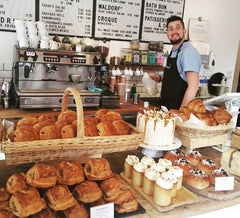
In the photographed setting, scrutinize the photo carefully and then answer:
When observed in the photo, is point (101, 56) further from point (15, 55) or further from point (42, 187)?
point (42, 187)

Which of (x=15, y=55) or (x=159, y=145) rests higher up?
(x=15, y=55)

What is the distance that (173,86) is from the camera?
3264 mm

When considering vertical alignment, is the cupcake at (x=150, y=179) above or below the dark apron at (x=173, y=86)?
below

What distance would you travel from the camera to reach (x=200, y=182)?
1.48 metres

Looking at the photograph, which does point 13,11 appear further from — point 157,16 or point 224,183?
point 224,183

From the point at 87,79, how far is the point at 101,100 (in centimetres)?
30

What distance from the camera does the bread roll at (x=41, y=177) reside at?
1.15 meters

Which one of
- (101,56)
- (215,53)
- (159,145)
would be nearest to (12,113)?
(101,56)

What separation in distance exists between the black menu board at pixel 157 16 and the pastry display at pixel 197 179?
2915 millimetres

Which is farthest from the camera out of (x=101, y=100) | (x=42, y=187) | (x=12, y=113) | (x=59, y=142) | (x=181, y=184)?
(x=101, y=100)

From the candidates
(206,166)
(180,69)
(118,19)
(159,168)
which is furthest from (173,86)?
(159,168)

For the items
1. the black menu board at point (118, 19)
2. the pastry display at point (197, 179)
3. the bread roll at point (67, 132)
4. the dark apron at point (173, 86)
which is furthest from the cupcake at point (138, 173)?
the black menu board at point (118, 19)

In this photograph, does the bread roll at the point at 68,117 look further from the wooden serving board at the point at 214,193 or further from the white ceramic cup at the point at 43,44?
the white ceramic cup at the point at 43,44

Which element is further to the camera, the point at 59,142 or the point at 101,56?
the point at 101,56
